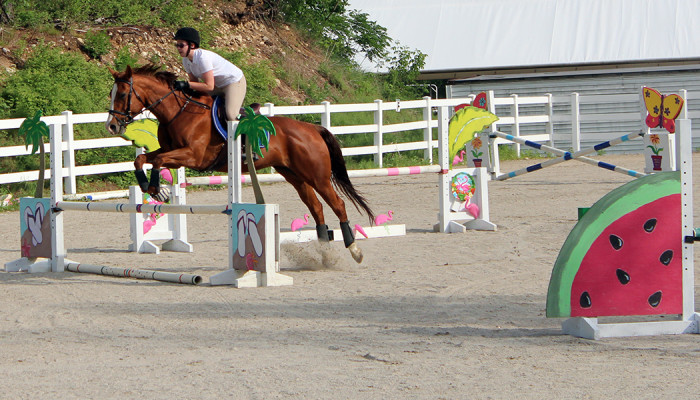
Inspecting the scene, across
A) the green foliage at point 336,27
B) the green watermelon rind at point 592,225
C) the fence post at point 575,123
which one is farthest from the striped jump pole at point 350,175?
the green foliage at point 336,27

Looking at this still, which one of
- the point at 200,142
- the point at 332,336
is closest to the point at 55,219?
the point at 200,142

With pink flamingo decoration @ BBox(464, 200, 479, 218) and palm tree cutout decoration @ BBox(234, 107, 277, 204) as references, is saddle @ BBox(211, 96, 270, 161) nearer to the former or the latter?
palm tree cutout decoration @ BBox(234, 107, 277, 204)

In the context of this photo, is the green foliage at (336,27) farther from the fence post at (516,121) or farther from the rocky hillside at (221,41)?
the fence post at (516,121)

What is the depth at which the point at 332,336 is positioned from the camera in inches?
A: 212

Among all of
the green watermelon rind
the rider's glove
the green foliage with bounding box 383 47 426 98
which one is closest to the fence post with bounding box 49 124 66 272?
the rider's glove

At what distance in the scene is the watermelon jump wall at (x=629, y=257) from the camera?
514 cm

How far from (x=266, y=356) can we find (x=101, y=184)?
1162 centimetres

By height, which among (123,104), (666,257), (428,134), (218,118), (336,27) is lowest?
(666,257)

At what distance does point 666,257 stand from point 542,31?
24.6 m

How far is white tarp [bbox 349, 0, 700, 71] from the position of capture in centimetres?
2706

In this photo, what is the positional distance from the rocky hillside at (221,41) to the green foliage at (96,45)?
0.13m

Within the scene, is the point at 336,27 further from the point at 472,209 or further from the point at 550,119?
the point at 472,209

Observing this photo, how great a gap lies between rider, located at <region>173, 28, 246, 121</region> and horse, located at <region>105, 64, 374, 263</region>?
20cm

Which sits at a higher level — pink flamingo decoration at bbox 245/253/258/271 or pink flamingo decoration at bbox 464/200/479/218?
pink flamingo decoration at bbox 464/200/479/218
